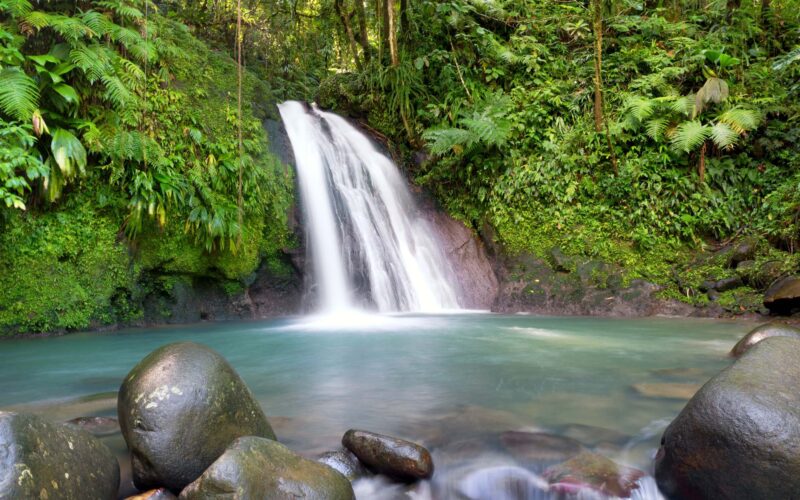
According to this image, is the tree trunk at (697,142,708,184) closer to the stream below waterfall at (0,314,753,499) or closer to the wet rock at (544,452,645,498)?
the stream below waterfall at (0,314,753,499)

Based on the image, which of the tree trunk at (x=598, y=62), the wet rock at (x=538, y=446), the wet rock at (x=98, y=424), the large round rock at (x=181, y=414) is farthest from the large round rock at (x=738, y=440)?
the tree trunk at (x=598, y=62)

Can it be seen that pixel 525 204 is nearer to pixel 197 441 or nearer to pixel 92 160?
pixel 92 160

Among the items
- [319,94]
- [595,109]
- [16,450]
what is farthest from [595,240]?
[16,450]

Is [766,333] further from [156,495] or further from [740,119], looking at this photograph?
[740,119]

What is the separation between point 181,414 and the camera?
2.85m

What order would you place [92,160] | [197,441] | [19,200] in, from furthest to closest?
[92,160] < [19,200] < [197,441]

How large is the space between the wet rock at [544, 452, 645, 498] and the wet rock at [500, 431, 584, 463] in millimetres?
96

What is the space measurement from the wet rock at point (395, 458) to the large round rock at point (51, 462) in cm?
134

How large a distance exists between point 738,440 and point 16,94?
298 inches

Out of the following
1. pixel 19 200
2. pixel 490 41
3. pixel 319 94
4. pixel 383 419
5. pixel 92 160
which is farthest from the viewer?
pixel 319 94

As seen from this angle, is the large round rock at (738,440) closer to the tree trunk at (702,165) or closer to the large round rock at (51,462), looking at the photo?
the large round rock at (51,462)

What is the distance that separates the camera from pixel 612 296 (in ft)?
29.7

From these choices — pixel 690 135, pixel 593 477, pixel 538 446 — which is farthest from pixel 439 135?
pixel 593 477

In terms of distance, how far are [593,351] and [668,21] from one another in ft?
31.4
